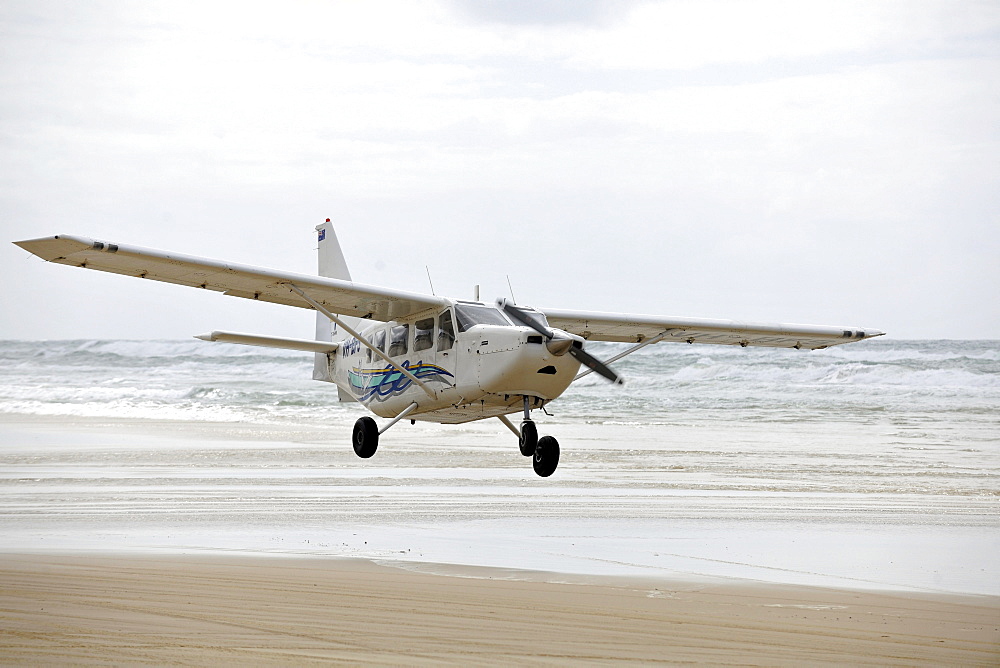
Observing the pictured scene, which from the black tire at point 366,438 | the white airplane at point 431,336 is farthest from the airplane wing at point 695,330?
the black tire at point 366,438

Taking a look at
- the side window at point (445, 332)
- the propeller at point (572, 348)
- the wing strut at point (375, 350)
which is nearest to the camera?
the propeller at point (572, 348)

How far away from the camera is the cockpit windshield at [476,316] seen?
54.1ft

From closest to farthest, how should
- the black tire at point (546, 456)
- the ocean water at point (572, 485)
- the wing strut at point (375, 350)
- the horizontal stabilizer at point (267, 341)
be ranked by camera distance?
the ocean water at point (572, 485) → the black tire at point (546, 456) → the wing strut at point (375, 350) → the horizontal stabilizer at point (267, 341)

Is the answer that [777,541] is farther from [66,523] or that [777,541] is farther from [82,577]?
[66,523]

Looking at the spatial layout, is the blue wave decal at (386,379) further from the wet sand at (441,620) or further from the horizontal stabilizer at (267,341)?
the wet sand at (441,620)

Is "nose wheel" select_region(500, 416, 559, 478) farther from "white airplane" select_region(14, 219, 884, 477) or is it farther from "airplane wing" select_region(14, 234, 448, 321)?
"airplane wing" select_region(14, 234, 448, 321)

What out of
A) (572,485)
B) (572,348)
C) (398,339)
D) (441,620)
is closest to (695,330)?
(572,485)

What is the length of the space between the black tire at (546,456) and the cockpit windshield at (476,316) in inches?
73.6

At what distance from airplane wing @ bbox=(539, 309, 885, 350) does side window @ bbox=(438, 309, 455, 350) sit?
266 centimetres

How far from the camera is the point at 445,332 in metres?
17.2

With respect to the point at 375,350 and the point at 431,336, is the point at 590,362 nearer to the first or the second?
the point at 431,336

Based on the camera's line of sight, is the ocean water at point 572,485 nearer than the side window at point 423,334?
Yes

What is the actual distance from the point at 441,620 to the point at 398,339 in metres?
10.8

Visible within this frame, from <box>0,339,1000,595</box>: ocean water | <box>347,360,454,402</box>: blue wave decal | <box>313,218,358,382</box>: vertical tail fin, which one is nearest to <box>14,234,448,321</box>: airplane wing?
<box>347,360,454,402</box>: blue wave decal
